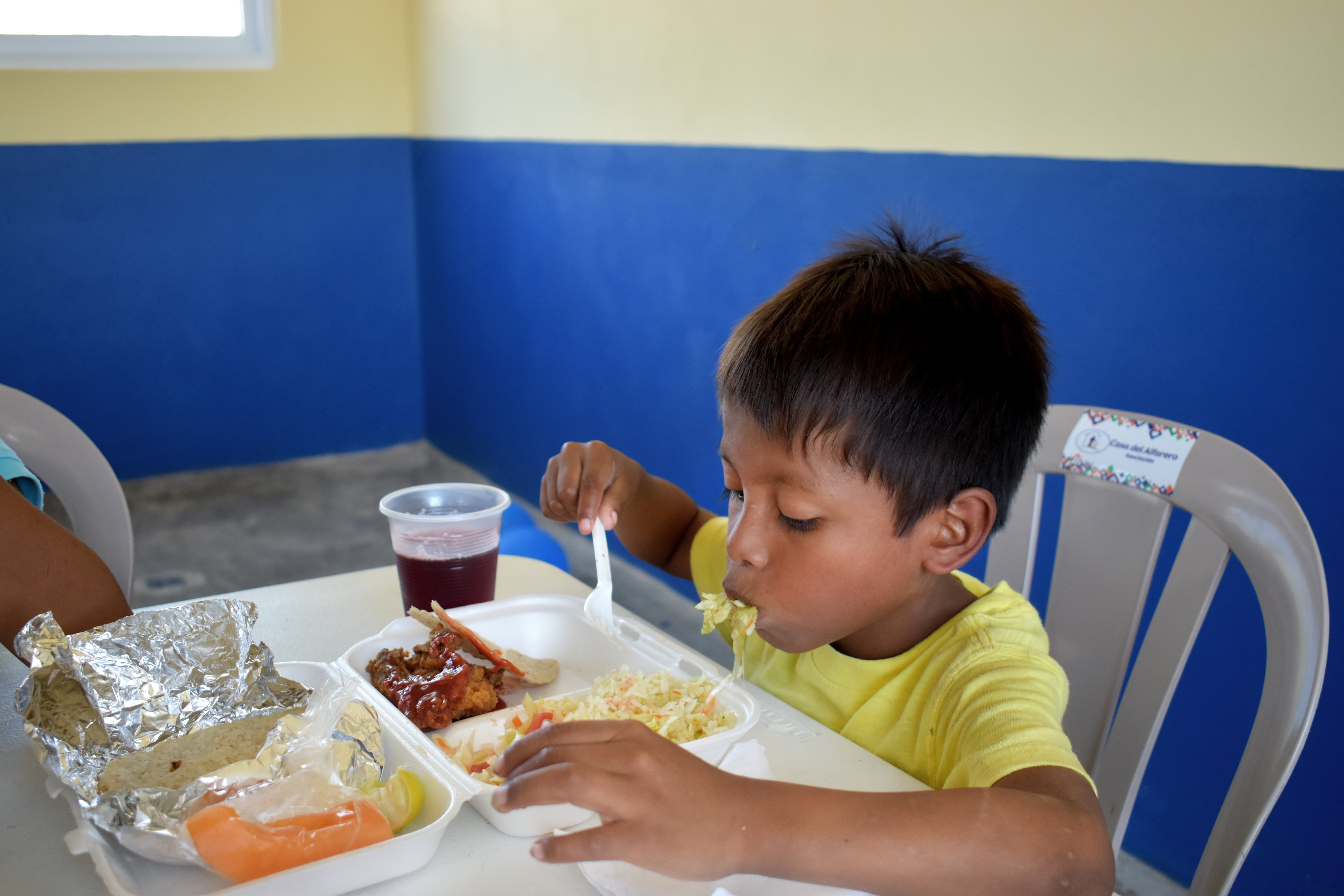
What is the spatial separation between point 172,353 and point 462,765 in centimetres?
351

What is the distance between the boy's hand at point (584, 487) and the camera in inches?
47.4

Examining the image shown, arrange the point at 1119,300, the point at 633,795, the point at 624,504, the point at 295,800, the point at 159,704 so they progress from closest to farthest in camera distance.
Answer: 1. the point at 633,795
2. the point at 295,800
3. the point at 159,704
4. the point at 624,504
5. the point at 1119,300

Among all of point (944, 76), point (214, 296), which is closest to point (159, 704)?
point (944, 76)

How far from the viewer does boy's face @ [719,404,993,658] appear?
95 centimetres

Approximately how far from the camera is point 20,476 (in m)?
1.17

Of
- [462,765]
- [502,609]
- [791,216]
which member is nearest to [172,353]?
[791,216]

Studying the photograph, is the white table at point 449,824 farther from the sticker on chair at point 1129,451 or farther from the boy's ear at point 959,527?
the sticker on chair at point 1129,451

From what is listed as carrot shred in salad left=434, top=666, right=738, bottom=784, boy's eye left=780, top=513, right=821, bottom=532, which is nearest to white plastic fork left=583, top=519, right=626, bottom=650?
carrot shred in salad left=434, top=666, right=738, bottom=784

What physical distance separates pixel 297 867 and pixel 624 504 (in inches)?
27.1

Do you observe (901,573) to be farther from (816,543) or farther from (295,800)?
(295,800)

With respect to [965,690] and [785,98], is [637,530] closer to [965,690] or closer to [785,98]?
[965,690]

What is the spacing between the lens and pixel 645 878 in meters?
0.73

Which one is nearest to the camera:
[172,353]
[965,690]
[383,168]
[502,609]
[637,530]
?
[965,690]

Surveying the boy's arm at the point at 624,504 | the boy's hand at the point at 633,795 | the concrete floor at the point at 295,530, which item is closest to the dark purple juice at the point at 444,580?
the boy's arm at the point at 624,504
